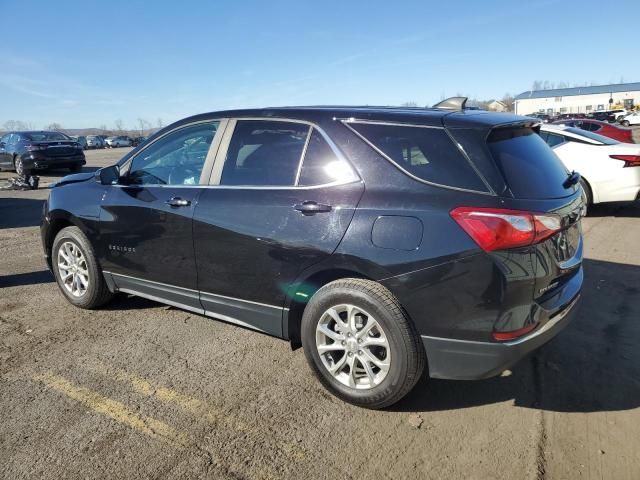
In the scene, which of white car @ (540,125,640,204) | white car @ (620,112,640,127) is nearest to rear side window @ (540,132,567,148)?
white car @ (540,125,640,204)

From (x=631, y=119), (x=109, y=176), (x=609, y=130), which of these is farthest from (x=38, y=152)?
(x=631, y=119)

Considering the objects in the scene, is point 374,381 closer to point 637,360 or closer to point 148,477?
point 148,477

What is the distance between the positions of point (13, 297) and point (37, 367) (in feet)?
6.01

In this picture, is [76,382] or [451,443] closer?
[451,443]

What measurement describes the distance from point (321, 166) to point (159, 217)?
1.45 metres

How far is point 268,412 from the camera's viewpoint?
2.85m

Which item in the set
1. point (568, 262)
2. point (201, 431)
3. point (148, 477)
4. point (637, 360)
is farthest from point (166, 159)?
point (637, 360)

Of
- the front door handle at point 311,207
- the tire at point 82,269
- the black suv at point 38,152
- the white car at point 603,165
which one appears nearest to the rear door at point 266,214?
the front door handle at point 311,207

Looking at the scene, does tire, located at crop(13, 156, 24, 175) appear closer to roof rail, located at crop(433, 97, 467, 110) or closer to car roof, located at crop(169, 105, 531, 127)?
car roof, located at crop(169, 105, 531, 127)

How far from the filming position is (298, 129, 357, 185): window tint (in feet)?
9.50

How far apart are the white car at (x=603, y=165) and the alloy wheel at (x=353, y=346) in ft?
21.2

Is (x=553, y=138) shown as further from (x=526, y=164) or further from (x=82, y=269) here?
(x=82, y=269)

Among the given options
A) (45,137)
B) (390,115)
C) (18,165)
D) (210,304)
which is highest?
(45,137)

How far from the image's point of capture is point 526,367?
3277mm
